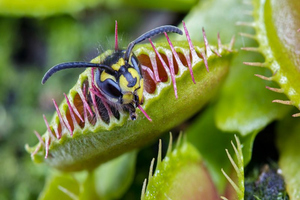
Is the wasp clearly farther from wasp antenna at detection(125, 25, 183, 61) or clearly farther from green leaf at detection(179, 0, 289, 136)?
green leaf at detection(179, 0, 289, 136)

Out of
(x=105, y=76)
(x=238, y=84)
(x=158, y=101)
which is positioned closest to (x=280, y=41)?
(x=238, y=84)

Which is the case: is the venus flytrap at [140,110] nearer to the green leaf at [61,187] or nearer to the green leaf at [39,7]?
the green leaf at [61,187]

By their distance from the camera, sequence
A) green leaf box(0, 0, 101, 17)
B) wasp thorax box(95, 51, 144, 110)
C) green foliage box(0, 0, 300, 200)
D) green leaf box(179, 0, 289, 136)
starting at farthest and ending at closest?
green leaf box(0, 0, 101, 17) < green leaf box(179, 0, 289, 136) < green foliage box(0, 0, 300, 200) < wasp thorax box(95, 51, 144, 110)

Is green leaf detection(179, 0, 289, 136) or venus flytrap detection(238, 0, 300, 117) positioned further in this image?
green leaf detection(179, 0, 289, 136)

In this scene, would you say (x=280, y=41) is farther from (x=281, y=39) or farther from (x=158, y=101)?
(x=158, y=101)

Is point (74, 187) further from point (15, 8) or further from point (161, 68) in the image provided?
point (15, 8)

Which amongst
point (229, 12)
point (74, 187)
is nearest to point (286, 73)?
point (229, 12)

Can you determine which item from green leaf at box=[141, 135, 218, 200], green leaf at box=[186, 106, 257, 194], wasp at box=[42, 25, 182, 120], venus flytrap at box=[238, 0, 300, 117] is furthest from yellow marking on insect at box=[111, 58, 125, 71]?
green leaf at box=[186, 106, 257, 194]
